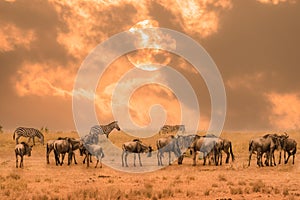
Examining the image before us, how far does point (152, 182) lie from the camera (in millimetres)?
26531

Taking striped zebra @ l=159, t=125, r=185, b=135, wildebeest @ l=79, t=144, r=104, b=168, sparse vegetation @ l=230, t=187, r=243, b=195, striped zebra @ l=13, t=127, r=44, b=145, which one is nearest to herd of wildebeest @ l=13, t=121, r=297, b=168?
wildebeest @ l=79, t=144, r=104, b=168

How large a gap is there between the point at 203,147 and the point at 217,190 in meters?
12.2

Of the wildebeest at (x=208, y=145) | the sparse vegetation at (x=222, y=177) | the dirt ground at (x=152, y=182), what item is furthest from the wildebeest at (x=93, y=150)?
the sparse vegetation at (x=222, y=177)

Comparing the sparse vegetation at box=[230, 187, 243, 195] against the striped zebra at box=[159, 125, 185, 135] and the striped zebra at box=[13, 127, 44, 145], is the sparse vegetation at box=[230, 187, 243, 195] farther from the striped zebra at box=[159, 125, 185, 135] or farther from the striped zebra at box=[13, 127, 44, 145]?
the striped zebra at box=[159, 125, 185, 135]

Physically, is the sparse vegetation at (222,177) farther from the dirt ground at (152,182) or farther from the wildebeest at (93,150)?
the wildebeest at (93,150)

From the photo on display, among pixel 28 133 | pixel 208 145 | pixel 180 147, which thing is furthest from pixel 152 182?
pixel 28 133

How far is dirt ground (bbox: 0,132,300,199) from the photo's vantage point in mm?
22031

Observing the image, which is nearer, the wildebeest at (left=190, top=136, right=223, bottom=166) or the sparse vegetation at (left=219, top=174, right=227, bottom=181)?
the sparse vegetation at (left=219, top=174, right=227, bottom=181)

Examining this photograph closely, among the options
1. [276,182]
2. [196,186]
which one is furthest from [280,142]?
[196,186]

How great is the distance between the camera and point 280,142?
1428 inches

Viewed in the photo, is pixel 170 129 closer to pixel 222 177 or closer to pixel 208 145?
pixel 208 145

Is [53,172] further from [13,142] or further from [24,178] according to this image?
[13,142]

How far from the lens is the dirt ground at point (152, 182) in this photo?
22031 millimetres

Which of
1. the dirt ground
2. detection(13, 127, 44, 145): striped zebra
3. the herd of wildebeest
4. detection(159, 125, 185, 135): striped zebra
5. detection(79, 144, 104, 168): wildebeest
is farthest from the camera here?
detection(159, 125, 185, 135): striped zebra
